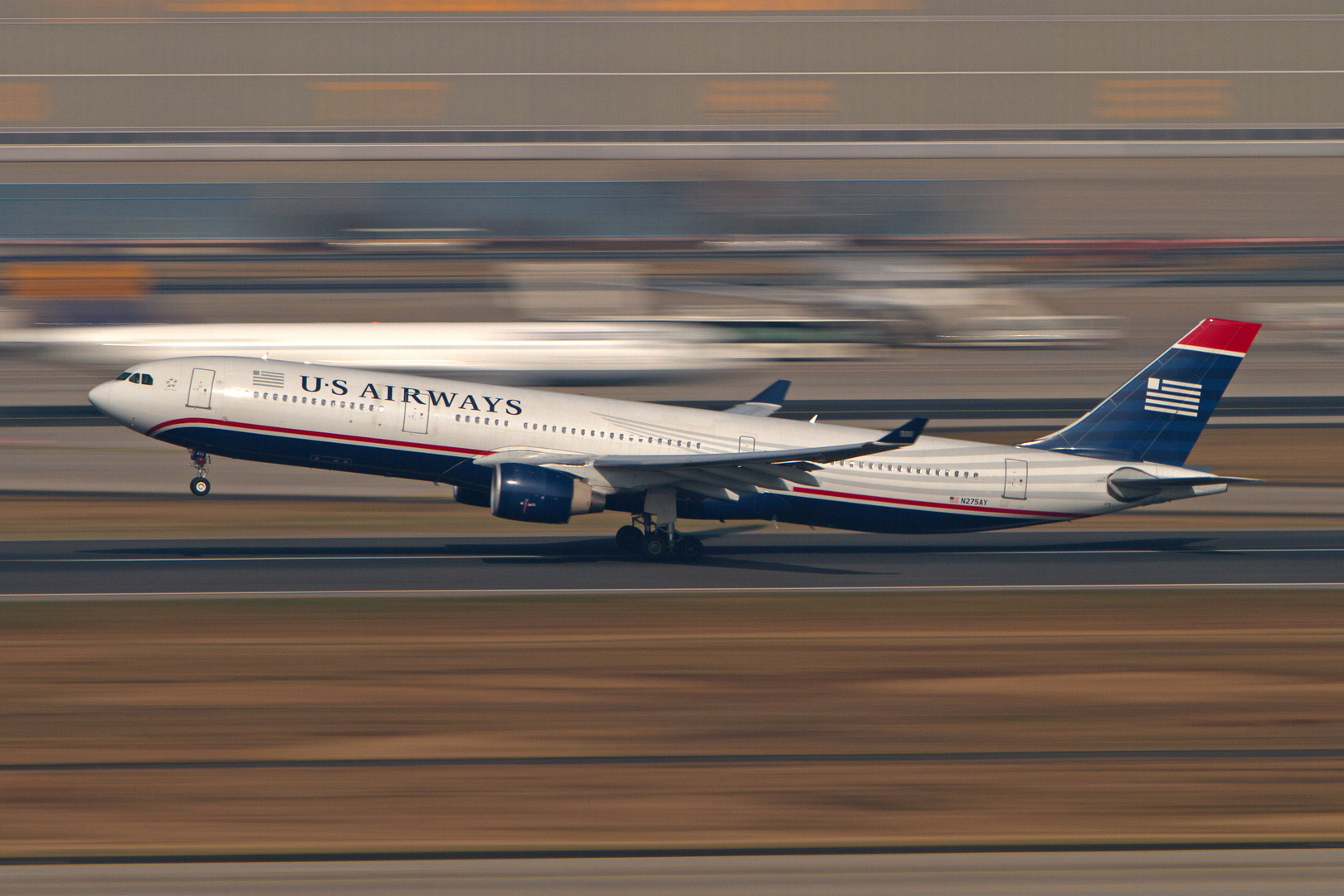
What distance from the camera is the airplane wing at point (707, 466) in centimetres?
2814

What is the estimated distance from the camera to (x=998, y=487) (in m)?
30.3

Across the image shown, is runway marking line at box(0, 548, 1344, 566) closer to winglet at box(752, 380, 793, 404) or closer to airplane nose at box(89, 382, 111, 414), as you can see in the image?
airplane nose at box(89, 382, 111, 414)

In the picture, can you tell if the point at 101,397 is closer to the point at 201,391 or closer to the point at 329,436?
the point at 201,391

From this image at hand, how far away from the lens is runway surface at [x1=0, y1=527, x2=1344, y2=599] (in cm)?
2698

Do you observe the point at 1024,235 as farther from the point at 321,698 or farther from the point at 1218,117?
the point at 321,698

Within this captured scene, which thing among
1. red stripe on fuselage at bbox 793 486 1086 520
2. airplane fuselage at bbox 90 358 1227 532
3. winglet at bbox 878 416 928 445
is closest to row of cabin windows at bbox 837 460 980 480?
airplane fuselage at bbox 90 358 1227 532

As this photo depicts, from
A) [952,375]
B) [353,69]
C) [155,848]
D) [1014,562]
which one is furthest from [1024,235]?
[155,848]

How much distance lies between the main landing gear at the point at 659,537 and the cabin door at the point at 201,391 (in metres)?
9.88

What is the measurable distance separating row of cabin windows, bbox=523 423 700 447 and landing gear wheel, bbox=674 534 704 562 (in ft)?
7.37

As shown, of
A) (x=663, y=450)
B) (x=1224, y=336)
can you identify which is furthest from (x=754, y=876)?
(x=1224, y=336)

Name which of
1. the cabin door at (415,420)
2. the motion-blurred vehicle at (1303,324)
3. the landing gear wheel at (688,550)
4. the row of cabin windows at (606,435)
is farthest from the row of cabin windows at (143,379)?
the motion-blurred vehicle at (1303,324)

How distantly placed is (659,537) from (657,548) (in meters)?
0.26

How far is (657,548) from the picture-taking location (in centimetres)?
2980

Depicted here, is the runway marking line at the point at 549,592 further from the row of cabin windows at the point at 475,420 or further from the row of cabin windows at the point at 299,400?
the row of cabin windows at the point at 299,400
